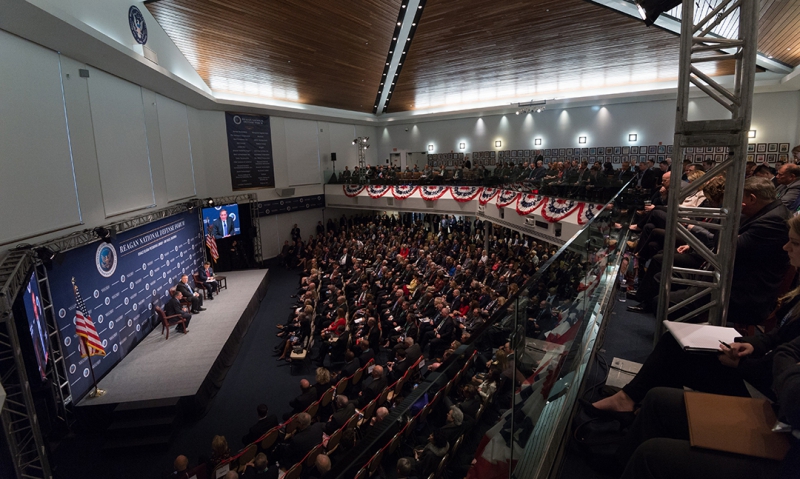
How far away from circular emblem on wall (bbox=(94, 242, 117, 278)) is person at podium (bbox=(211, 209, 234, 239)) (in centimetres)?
641

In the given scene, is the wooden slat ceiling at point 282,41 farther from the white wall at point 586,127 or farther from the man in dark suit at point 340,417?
the man in dark suit at point 340,417

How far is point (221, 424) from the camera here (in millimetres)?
7309

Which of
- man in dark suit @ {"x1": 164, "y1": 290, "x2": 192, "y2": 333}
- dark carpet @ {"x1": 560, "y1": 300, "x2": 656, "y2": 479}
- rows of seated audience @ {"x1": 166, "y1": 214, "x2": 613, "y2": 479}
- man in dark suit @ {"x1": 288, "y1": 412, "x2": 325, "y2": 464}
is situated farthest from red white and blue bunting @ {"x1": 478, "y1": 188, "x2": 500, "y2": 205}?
man in dark suit @ {"x1": 288, "y1": 412, "x2": 325, "y2": 464}

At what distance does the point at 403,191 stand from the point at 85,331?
525 inches

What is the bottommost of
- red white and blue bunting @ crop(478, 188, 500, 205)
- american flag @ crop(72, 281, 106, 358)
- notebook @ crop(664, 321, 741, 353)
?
american flag @ crop(72, 281, 106, 358)

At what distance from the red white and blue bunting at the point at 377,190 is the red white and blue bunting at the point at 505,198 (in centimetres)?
646

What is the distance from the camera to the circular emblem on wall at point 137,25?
916 cm

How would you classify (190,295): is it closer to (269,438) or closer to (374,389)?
(269,438)

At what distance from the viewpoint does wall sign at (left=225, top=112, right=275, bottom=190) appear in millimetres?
16984

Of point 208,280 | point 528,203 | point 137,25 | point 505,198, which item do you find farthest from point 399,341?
point 137,25

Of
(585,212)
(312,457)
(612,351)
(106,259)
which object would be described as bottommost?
(312,457)

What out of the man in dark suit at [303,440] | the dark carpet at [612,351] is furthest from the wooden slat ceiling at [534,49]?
the man in dark suit at [303,440]

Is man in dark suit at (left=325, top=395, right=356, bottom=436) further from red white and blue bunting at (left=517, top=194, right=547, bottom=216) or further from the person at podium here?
the person at podium

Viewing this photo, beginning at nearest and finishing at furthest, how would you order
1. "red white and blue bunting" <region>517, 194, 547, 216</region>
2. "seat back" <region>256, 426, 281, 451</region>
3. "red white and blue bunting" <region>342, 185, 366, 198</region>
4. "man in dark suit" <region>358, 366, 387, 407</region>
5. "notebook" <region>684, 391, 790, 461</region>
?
"notebook" <region>684, 391, 790, 461</region>, "seat back" <region>256, 426, 281, 451</region>, "man in dark suit" <region>358, 366, 387, 407</region>, "red white and blue bunting" <region>517, 194, 547, 216</region>, "red white and blue bunting" <region>342, 185, 366, 198</region>
